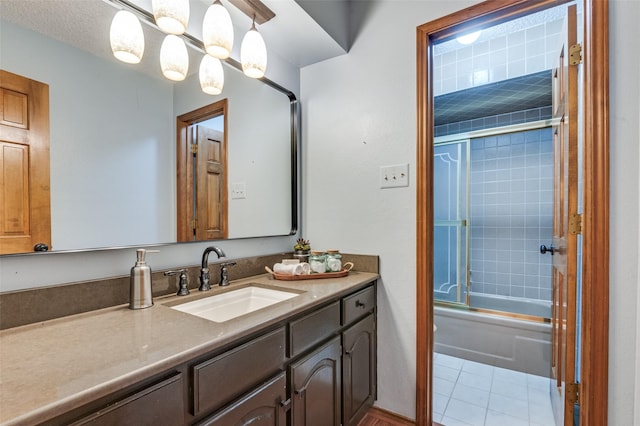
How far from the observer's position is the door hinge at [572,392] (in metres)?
1.26

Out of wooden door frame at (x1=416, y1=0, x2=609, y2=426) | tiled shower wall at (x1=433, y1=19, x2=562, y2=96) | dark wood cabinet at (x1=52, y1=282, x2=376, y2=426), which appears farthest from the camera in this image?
tiled shower wall at (x1=433, y1=19, x2=562, y2=96)

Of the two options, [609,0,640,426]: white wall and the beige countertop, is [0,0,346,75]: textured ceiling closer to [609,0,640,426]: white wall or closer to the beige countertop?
the beige countertop

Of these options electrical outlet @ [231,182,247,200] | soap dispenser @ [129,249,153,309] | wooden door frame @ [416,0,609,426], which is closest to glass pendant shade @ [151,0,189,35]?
electrical outlet @ [231,182,247,200]

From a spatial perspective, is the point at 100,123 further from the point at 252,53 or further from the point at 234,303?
the point at 234,303

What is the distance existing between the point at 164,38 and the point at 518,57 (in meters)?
2.19

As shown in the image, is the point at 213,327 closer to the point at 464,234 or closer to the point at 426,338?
the point at 426,338

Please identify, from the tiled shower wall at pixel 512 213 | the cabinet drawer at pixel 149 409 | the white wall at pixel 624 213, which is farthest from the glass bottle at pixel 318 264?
the tiled shower wall at pixel 512 213

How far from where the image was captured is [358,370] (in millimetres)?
1502

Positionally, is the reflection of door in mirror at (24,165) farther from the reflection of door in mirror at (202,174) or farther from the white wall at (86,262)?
the reflection of door in mirror at (202,174)

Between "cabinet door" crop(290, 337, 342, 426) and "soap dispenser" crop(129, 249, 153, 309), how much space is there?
563 mm

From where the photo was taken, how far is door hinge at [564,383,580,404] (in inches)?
49.5

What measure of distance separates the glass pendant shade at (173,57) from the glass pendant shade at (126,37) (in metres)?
0.11

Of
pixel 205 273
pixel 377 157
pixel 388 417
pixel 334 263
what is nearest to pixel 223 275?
pixel 205 273

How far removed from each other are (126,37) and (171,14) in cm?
17
